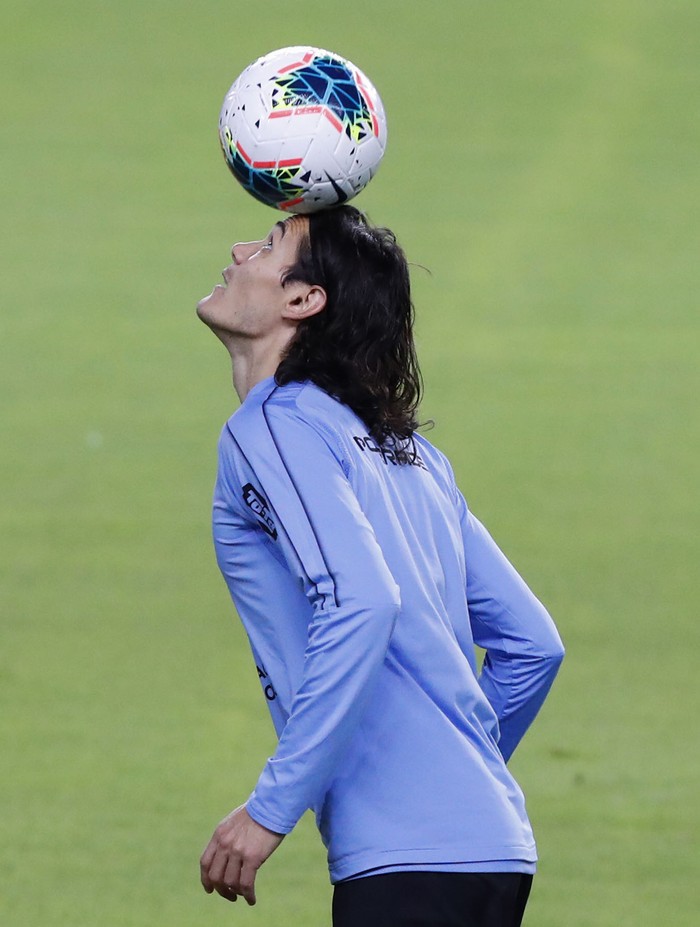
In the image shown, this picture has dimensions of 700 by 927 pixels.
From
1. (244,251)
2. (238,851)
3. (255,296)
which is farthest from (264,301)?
(238,851)

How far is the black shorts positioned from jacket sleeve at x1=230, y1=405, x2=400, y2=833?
16 centimetres

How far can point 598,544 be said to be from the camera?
8617 millimetres

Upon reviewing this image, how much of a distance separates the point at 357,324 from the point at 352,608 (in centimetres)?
63

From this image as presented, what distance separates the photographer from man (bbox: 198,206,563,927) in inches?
90.1

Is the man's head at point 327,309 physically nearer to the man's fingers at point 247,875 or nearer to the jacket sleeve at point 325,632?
the jacket sleeve at point 325,632

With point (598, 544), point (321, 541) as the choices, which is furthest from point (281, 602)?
point (598, 544)

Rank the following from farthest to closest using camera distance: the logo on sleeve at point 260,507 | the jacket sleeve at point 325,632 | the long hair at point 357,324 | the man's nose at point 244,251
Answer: the man's nose at point 244,251 → the long hair at point 357,324 → the logo on sleeve at point 260,507 → the jacket sleeve at point 325,632

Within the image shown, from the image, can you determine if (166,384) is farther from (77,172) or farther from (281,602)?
(281,602)

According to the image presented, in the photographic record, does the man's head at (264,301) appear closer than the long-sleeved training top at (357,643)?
No

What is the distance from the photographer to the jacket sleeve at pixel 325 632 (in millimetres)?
2256

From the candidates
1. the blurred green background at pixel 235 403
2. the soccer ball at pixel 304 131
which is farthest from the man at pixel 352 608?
the blurred green background at pixel 235 403

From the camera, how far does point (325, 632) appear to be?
Answer: 228cm

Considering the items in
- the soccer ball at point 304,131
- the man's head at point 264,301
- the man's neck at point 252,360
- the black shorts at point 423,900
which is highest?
the soccer ball at point 304,131

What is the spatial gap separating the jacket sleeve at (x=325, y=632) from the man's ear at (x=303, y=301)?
15.3 inches
